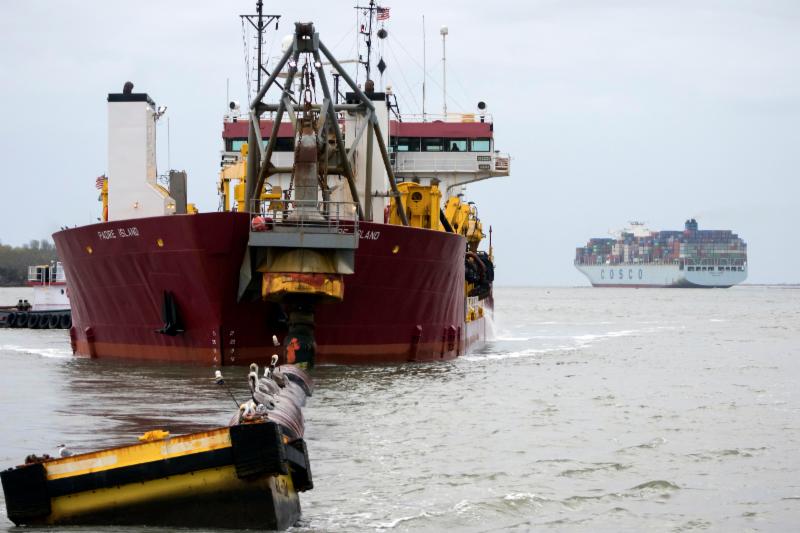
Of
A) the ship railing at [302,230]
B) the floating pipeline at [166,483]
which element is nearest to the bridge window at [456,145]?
the ship railing at [302,230]

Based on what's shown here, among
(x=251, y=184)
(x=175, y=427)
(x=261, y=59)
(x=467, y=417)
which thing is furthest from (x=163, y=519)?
(x=261, y=59)

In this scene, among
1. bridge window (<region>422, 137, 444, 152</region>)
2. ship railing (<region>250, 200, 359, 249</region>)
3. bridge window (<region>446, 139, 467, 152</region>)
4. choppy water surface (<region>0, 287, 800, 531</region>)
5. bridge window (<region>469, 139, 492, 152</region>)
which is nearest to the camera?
choppy water surface (<region>0, 287, 800, 531</region>)

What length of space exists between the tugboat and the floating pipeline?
133ft

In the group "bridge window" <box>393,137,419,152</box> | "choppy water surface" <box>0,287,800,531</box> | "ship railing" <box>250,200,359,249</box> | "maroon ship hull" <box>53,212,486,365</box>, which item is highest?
"bridge window" <box>393,137,419,152</box>

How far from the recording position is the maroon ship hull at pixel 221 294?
21.5 metres

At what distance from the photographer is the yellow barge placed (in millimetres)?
8602

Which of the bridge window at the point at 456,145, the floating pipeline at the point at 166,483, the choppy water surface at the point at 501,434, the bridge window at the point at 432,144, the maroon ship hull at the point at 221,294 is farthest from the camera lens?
the bridge window at the point at 456,145

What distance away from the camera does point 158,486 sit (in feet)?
28.8

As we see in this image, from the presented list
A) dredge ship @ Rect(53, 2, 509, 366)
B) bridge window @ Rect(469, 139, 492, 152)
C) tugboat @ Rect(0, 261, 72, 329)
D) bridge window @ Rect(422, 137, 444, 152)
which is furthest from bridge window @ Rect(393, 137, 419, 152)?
tugboat @ Rect(0, 261, 72, 329)

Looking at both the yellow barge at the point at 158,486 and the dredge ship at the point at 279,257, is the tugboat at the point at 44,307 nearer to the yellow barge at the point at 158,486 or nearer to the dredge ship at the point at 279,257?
the dredge ship at the point at 279,257

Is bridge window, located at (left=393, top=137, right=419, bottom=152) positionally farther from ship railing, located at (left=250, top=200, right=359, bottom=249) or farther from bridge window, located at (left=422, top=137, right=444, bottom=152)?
ship railing, located at (left=250, top=200, right=359, bottom=249)

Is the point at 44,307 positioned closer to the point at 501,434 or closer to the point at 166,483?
the point at 501,434

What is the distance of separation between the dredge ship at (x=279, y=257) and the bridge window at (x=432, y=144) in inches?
274

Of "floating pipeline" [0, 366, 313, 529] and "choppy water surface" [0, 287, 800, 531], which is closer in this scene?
"floating pipeline" [0, 366, 313, 529]
